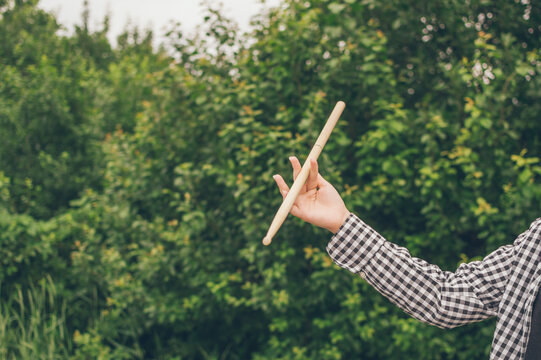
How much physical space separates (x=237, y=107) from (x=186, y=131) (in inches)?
21.7

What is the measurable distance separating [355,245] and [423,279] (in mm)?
214

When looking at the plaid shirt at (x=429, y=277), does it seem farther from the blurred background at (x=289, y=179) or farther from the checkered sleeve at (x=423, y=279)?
the blurred background at (x=289, y=179)

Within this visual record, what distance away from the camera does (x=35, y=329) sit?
3.92 metres

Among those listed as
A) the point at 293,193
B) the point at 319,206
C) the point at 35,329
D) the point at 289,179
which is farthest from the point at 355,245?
the point at 35,329

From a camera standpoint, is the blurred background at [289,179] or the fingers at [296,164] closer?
the fingers at [296,164]

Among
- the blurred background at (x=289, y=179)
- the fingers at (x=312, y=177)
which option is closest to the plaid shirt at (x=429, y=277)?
the fingers at (x=312, y=177)

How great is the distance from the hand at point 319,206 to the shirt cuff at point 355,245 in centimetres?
3

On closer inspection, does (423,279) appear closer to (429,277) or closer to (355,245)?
(429,277)

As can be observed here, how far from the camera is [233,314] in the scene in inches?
146

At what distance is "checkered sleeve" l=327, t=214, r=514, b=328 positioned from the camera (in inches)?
54.2

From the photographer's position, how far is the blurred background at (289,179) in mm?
2930

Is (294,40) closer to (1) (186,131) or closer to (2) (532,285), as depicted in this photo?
(1) (186,131)

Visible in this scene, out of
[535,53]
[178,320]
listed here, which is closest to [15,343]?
[178,320]

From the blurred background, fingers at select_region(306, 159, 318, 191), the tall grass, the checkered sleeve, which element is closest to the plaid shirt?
the checkered sleeve
